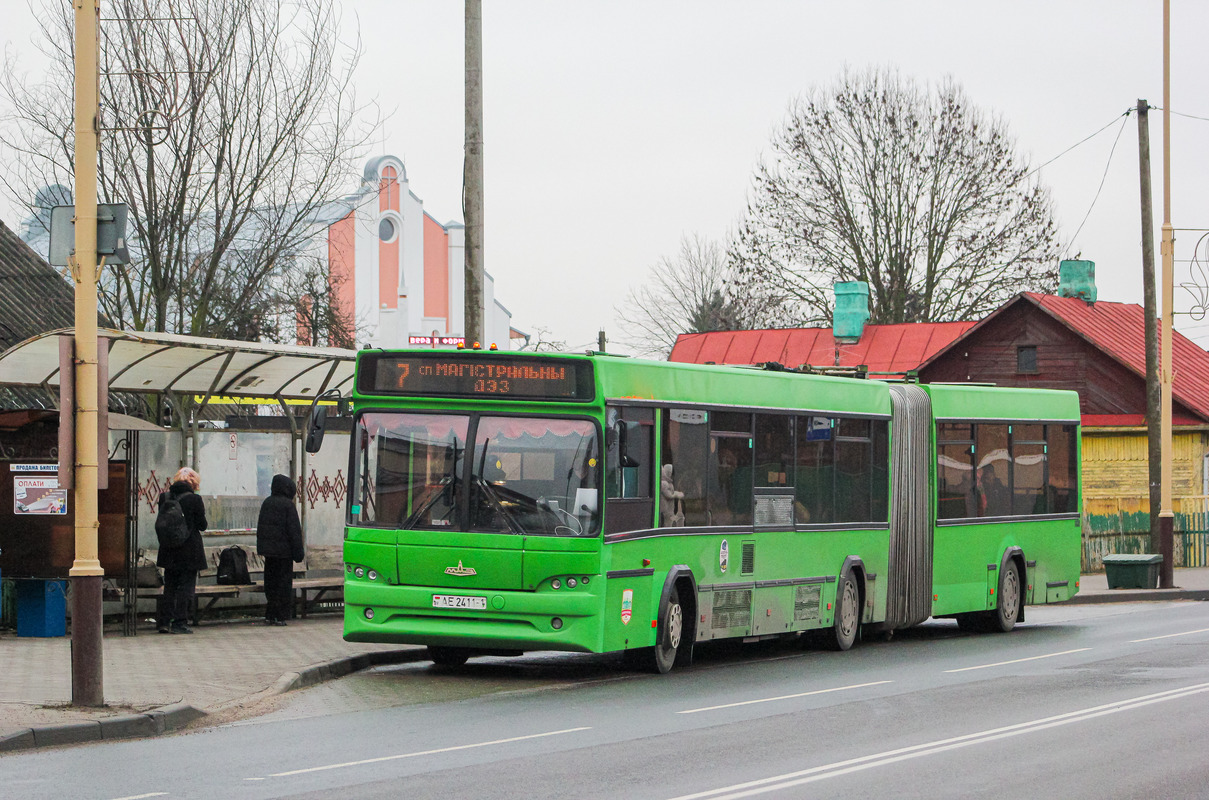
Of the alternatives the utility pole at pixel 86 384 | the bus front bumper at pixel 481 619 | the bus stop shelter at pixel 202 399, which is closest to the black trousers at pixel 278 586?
the bus stop shelter at pixel 202 399

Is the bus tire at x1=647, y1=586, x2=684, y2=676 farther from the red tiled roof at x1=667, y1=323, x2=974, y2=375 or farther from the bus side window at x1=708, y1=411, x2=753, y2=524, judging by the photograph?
the red tiled roof at x1=667, y1=323, x2=974, y2=375

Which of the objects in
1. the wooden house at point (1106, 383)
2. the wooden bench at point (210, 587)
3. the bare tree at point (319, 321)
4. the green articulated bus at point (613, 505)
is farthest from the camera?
the bare tree at point (319, 321)

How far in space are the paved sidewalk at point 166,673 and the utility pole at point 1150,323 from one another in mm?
15949

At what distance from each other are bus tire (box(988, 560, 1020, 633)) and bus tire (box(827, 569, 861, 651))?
127 inches

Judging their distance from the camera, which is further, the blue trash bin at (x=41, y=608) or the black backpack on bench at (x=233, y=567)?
the black backpack on bench at (x=233, y=567)

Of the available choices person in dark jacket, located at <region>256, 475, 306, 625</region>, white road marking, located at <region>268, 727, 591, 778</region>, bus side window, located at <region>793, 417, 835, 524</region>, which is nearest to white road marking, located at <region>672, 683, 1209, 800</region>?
white road marking, located at <region>268, 727, 591, 778</region>

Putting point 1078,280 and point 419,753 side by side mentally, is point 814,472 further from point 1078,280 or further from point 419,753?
point 1078,280

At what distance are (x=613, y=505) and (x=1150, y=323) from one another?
17.9 meters

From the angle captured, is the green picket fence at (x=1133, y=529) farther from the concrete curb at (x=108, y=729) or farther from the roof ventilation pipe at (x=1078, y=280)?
the concrete curb at (x=108, y=729)

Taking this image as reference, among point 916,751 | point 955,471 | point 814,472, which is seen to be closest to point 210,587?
point 814,472

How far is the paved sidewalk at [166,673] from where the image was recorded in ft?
35.0

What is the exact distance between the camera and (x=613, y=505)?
13.7 m

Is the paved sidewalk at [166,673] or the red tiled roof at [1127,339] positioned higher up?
the red tiled roof at [1127,339]

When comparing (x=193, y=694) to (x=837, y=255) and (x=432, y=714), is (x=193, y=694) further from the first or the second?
(x=837, y=255)
